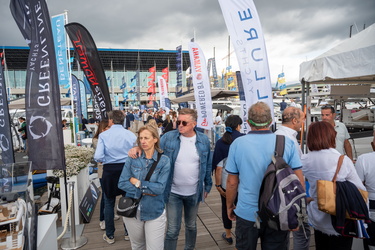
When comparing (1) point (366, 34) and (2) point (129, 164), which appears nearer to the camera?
(2) point (129, 164)

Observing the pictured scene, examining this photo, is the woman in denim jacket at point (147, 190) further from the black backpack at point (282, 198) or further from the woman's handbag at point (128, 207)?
the black backpack at point (282, 198)

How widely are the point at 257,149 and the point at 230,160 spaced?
26 centimetres

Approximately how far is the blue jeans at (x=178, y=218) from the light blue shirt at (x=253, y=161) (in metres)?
0.84

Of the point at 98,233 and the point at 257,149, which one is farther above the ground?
the point at 257,149

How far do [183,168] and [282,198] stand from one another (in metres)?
1.15

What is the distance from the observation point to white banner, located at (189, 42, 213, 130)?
6.41 metres

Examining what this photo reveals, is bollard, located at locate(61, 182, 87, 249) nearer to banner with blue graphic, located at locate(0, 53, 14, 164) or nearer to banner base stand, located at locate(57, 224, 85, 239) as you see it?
banner base stand, located at locate(57, 224, 85, 239)

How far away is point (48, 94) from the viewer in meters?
2.90

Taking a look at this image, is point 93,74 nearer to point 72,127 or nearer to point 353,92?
point 353,92

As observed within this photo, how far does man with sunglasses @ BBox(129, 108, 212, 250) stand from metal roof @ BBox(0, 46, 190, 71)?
46743 mm

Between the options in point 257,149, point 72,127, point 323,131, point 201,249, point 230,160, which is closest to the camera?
point 257,149

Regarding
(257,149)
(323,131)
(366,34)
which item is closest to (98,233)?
(257,149)

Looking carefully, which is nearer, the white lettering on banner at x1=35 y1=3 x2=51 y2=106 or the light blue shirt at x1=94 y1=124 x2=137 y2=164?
the white lettering on banner at x1=35 y1=3 x2=51 y2=106

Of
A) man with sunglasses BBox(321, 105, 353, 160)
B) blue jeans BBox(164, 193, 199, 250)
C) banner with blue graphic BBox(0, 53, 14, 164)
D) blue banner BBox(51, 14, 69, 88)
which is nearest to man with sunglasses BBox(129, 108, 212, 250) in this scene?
blue jeans BBox(164, 193, 199, 250)
